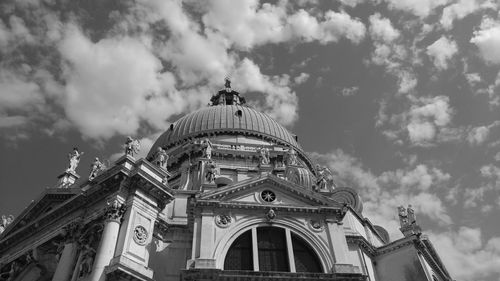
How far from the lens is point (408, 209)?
32.4 m

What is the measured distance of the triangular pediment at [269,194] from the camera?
81.0 feet

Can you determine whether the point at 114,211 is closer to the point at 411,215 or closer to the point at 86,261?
the point at 86,261

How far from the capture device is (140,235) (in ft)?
76.6

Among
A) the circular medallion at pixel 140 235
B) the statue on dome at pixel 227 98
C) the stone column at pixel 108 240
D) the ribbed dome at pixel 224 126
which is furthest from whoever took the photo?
the statue on dome at pixel 227 98

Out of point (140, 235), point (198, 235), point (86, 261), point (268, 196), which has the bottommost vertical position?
point (86, 261)

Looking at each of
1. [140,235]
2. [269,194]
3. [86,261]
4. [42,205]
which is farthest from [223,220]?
[42,205]

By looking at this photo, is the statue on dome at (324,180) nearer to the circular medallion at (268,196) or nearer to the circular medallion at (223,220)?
the circular medallion at (268,196)

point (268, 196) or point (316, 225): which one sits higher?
point (268, 196)

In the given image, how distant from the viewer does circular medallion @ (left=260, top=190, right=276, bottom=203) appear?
82.3 feet

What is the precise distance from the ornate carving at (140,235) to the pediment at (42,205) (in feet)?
23.2

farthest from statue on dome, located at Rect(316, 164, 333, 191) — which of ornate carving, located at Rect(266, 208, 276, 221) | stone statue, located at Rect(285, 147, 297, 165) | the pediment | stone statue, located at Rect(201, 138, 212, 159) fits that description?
the pediment

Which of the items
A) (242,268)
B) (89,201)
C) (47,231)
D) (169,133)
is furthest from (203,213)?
(169,133)

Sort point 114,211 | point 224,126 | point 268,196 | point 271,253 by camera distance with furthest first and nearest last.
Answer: point 224,126 → point 268,196 → point 114,211 → point 271,253

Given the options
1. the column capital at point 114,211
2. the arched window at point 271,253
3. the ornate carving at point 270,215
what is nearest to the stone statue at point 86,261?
the column capital at point 114,211
